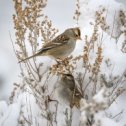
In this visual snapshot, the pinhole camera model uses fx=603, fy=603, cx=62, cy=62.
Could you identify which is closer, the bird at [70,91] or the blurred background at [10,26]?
the bird at [70,91]

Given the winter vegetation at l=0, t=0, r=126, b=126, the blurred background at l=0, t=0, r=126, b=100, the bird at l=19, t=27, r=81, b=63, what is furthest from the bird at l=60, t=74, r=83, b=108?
the blurred background at l=0, t=0, r=126, b=100

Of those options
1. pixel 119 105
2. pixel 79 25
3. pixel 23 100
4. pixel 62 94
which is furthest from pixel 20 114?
pixel 79 25

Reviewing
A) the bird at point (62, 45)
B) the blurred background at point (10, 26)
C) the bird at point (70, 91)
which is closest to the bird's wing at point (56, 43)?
the bird at point (62, 45)

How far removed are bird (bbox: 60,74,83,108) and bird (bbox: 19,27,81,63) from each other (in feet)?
1.15

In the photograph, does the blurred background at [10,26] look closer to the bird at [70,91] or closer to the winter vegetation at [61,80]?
the winter vegetation at [61,80]

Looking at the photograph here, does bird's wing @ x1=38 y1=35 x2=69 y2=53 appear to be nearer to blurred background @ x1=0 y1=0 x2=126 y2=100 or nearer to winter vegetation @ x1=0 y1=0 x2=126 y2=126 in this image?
winter vegetation @ x1=0 y1=0 x2=126 y2=126

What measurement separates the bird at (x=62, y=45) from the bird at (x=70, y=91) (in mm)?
352

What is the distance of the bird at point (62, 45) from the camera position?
15.4ft

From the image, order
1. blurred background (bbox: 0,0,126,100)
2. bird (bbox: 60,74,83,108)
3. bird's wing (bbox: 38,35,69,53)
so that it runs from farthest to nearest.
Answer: blurred background (bbox: 0,0,126,100) < bird's wing (bbox: 38,35,69,53) < bird (bbox: 60,74,83,108)

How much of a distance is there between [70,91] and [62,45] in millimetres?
693

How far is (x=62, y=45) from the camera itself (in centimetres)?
490

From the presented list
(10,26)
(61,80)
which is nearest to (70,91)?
(61,80)

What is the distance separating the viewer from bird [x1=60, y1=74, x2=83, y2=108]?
166 inches

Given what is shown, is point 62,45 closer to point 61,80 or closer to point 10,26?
point 61,80
